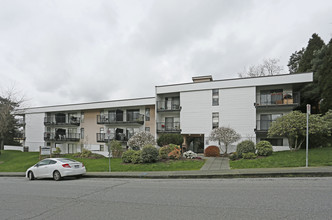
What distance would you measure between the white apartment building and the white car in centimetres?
539

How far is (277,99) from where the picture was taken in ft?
61.7

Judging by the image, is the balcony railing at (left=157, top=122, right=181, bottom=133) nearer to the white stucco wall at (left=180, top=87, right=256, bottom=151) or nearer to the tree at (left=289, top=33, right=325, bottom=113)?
the white stucco wall at (left=180, top=87, right=256, bottom=151)

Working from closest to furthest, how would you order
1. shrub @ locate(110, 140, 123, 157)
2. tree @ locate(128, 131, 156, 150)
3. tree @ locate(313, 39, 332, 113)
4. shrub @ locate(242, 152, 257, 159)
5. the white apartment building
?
shrub @ locate(242, 152, 257, 159), tree @ locate(128, 131, 156, 150), tree @ locate(313, 39, 332, 113), the white apartment building, shrub @ locate(110, 140, 123, 157)

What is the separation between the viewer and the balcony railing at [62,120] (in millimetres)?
29016

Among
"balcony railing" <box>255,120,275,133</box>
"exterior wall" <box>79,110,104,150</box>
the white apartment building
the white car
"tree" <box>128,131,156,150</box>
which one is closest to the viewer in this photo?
the white car

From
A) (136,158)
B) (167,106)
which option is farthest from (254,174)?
(167,106)

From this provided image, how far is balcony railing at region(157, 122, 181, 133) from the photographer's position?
21.9m

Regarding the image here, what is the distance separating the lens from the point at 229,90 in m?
20.3

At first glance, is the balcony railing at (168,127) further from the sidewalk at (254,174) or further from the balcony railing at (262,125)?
the sidewalk at (254,174)

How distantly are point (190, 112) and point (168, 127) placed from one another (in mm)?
3458

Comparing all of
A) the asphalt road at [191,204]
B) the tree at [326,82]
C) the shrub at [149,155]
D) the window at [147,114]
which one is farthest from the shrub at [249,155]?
the window at [147,114]

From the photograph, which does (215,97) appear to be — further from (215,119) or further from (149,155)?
(149,155)

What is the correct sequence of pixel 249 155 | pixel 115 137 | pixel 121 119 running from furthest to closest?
1. pixel 121 119
2. pixel 115 137
3. pixel 249 155

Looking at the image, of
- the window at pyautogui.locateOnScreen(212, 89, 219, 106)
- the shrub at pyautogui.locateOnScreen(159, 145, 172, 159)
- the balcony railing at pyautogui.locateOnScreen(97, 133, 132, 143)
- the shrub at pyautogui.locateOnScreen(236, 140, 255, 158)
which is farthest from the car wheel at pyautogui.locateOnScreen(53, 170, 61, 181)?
the window at pyautogui.locateOnScreen(212, 89, 219, 106)
